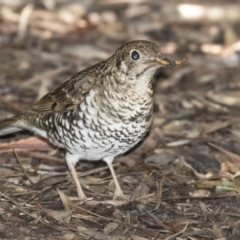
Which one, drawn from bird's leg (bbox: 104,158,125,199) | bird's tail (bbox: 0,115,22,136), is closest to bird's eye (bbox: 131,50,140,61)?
bird's leg (bbox: 104,158,125,199)

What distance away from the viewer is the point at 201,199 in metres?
6.39

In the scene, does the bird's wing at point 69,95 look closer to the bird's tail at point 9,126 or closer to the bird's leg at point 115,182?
the bird's tail at point 9,126

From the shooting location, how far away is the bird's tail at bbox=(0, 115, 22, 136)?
7039 millimetres

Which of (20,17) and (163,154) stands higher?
(20,17)

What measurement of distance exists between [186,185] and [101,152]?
912 mm

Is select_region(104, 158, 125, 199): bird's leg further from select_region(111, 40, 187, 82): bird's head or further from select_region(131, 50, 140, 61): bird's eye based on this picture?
select_region(131, 50, 140, 61): bird's eye

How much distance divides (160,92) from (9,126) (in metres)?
2.41

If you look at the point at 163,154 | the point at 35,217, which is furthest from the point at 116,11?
the point at 35,217

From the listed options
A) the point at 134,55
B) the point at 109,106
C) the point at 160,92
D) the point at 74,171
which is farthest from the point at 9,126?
the point at 160,92

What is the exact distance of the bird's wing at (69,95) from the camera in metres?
6.30

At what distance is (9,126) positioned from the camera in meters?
7.14

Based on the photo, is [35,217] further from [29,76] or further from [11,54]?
[11,54]

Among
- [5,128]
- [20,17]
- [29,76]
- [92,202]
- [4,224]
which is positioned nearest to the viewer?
[4,224]

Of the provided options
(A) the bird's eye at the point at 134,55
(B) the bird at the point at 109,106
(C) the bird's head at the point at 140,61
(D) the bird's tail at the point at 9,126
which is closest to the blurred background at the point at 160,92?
(D) the bird's tail at the point at 9,126
